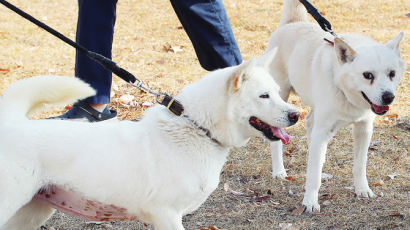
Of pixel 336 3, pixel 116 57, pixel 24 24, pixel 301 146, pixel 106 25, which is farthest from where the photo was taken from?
pixel 336 3

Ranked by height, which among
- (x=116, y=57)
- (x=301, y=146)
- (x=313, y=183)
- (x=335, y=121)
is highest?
(x=335, y=121)

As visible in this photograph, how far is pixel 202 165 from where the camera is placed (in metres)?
2.43

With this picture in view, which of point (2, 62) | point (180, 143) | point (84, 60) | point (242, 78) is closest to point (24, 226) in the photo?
point (180, 143)

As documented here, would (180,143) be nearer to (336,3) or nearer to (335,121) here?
(335,121)

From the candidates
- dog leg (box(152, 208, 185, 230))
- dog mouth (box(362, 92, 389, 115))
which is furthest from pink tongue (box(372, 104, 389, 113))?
dog leg (box(152, 208, 185, 230))

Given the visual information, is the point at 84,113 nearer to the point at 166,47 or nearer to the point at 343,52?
the point at 343,52

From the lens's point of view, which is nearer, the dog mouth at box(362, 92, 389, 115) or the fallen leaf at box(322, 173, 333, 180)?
the dog mouth at box(362, 92, 389, 115)

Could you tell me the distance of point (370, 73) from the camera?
3189 mm

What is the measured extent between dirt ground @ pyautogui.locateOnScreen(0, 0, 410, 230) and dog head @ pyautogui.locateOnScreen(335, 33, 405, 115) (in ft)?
2.13

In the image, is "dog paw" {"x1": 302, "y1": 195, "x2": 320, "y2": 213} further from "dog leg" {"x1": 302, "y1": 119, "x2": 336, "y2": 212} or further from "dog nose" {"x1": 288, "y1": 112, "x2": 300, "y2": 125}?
"dog nose" {"x1": 288, "y1": 112, "x2": 300, "y2": 125}

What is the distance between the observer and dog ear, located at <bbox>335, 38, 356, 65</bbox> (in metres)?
3.23

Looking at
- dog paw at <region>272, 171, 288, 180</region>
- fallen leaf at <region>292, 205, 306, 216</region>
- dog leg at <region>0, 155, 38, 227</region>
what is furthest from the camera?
dog paw at <region>272, 171, 288, 180</region>

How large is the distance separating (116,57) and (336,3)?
3834 mm

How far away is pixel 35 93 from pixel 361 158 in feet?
6.78
